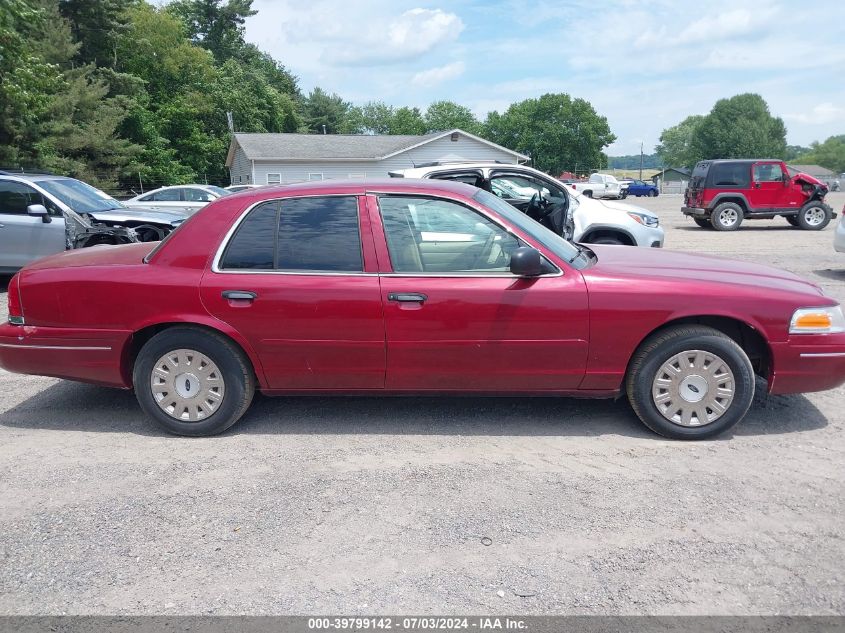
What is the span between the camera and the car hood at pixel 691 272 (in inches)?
172

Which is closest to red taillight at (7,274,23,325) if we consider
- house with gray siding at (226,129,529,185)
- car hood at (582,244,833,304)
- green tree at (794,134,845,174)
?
car hood at (582,244,833,304)

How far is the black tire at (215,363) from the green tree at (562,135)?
3323 inches

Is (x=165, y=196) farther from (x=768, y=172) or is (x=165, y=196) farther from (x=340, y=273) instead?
(x=768, y=172)

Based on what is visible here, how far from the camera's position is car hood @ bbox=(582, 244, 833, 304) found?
436 centimetres

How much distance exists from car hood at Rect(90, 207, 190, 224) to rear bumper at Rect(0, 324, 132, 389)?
6.37 meters

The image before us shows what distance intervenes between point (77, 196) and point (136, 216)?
44.7 inches

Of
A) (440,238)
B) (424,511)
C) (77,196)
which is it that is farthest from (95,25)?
(424,511)

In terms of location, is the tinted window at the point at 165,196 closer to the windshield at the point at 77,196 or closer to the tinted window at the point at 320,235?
the windshield at the point at 77,196

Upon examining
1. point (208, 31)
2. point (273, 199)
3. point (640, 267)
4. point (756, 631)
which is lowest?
point (756, 631)

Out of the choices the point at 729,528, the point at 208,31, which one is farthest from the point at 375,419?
the point at 208,31

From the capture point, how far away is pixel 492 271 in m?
4.36

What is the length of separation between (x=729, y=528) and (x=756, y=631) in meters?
0.76

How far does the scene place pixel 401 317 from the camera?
430 cm

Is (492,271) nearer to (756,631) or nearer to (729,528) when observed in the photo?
(729,528)
